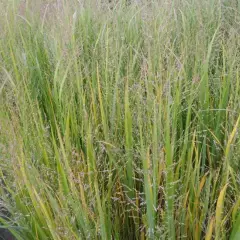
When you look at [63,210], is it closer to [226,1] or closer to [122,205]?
[122,205]

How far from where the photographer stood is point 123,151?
122 cm

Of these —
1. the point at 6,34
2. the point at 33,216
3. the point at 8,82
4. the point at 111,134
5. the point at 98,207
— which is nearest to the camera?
the point at 98,207

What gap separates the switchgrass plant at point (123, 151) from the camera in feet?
3.16

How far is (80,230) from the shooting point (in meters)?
0.98

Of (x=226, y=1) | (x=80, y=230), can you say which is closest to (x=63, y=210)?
(x=80, y=230)

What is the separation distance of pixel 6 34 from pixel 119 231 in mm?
1146

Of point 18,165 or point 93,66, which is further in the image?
point 93,66

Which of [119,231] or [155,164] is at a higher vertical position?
[155,164]

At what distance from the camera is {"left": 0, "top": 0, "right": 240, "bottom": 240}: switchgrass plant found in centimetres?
96

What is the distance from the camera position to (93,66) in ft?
4.99

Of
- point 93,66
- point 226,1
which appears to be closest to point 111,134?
point 93,66

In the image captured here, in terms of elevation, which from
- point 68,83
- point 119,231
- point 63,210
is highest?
point 68,83

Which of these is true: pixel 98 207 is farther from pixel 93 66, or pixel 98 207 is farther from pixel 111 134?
pixel 93 66

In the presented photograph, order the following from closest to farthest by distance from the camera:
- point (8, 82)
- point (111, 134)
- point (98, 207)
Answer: point (98, 207), point (111, 134), point (8, 82)
